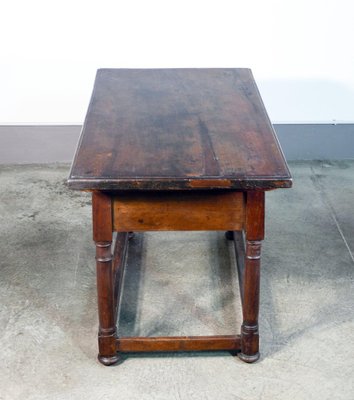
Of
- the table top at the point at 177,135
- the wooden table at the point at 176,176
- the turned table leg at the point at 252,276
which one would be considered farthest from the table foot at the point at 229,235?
the turned table leg at the point at 252,276

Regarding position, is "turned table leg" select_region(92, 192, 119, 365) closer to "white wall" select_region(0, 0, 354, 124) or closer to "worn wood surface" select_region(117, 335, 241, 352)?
"worn wood surface" select_region(117, 335, 241, 352)

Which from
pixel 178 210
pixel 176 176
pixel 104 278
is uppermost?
pixel 176 176

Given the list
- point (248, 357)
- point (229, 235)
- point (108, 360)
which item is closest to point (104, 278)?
point (108, 360)

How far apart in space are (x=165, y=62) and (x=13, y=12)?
0.77m

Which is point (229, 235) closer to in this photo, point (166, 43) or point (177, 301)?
point (177, 301)

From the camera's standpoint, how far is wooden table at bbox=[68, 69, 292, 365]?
2783 millimetres

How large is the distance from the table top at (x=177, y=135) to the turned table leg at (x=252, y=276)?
11 centimetres

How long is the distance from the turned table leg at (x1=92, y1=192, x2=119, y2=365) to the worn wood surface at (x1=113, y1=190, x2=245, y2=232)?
4cm

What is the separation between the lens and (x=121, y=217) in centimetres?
287

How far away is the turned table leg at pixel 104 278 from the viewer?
2.86 m

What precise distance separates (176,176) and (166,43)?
5.79ft

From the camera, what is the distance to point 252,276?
3006 millimetres

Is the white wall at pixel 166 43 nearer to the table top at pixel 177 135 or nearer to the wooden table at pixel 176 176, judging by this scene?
the table top at pixel 177 135

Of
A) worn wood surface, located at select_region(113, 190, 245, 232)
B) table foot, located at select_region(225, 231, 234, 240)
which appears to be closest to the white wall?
table foot, located at select_region(225, 231, 234, 240)
